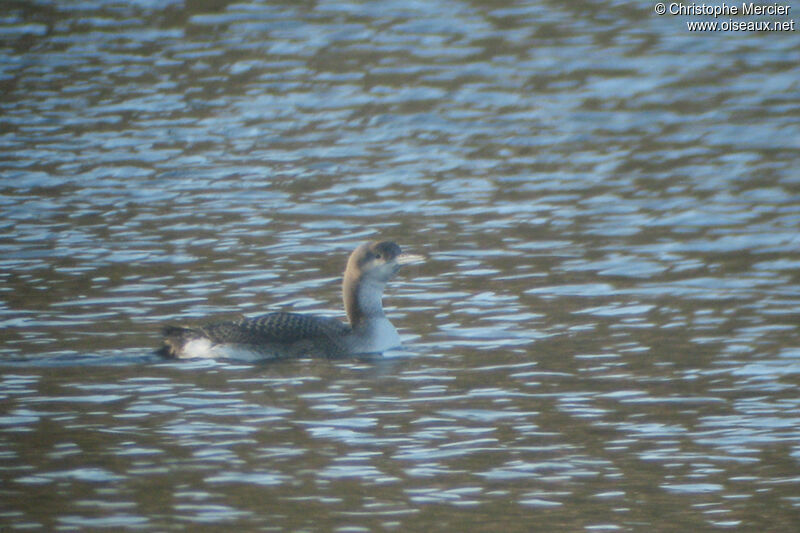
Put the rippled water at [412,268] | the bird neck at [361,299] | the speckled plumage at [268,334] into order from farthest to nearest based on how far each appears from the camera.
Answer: the bird neck at [361,299]
the speckled plumage at [268,334]
the rippled water at [412,268]

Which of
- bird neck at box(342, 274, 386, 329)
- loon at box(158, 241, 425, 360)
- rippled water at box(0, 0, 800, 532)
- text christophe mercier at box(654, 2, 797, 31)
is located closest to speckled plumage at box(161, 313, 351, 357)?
loon at box(158, 241, 425, 360)

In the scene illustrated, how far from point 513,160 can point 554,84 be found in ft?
9.37

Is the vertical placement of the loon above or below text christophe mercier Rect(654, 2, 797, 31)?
below

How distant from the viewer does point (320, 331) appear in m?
10.9

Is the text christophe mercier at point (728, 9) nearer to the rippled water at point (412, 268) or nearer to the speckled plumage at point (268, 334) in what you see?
the rippled water at point (412, 268)

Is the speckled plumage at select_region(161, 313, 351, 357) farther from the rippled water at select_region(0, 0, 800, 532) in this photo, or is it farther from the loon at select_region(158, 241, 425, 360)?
the rippled water at select_region(0, 0, 800, 532)

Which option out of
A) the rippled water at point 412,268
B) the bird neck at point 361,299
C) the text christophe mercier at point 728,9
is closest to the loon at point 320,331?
the bird neck at point 361,299

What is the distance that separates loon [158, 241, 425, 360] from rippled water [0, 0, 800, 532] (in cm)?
15

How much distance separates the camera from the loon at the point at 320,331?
10641mm

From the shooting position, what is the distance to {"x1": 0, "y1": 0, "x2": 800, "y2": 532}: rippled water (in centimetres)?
820

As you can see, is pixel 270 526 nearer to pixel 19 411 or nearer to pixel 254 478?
pixel 254 478

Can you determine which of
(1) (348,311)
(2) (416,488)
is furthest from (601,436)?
(1) (348,311)

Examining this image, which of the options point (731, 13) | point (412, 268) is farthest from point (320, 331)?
point (731, 13)

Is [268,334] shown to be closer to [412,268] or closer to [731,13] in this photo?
[412,268]
